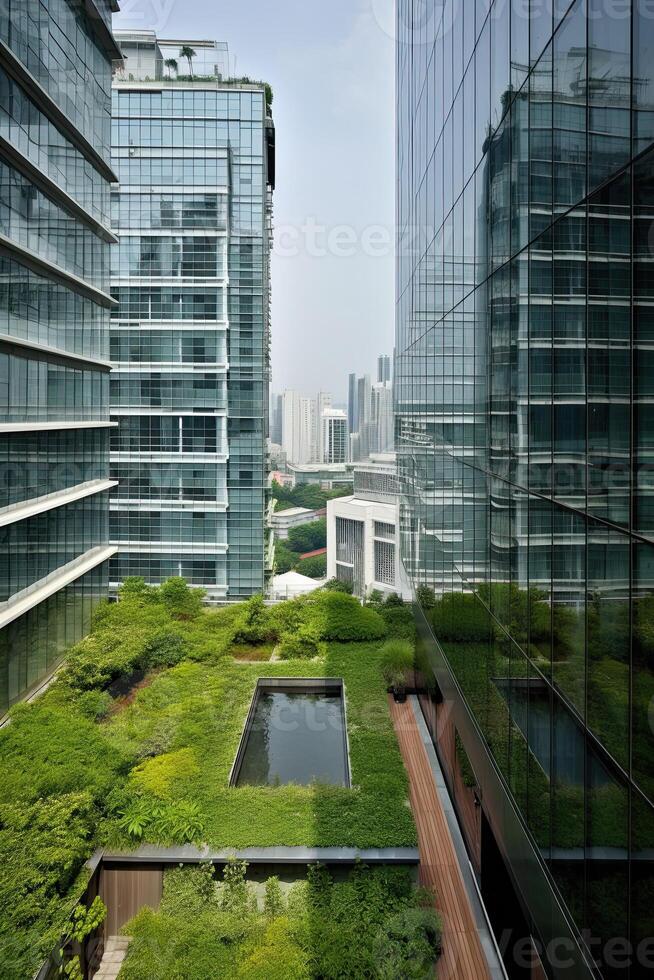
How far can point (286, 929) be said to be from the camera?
305 inches

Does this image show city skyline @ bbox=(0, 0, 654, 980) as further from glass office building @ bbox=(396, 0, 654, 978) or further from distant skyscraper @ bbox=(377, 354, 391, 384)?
distant skyscraper @ bbox=(377, 354, 391, 384)

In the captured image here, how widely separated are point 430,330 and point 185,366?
13.1m

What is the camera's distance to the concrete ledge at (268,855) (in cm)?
902

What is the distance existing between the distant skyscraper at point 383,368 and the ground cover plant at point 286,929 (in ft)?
90.2

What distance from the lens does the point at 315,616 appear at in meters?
20.2

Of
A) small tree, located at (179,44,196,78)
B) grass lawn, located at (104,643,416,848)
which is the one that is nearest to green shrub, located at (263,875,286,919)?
grass lawn, located at (104,643,416,848)

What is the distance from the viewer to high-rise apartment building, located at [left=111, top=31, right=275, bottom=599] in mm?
23016

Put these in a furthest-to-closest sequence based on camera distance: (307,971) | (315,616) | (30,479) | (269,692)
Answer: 1. (315,616)
2. (269,692)
3. (30,479)
4. (307,971)

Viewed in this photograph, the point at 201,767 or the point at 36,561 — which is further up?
the point at 36,561

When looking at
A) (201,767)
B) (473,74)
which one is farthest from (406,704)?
(473,74)

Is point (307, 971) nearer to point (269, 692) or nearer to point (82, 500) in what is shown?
point (269, 692)

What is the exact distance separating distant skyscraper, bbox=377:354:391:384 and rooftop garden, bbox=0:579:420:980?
17263mm

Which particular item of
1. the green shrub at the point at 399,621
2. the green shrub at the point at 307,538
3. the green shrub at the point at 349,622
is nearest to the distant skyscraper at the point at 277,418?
the green shrub at the point at 307,538

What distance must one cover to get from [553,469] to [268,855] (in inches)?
280
